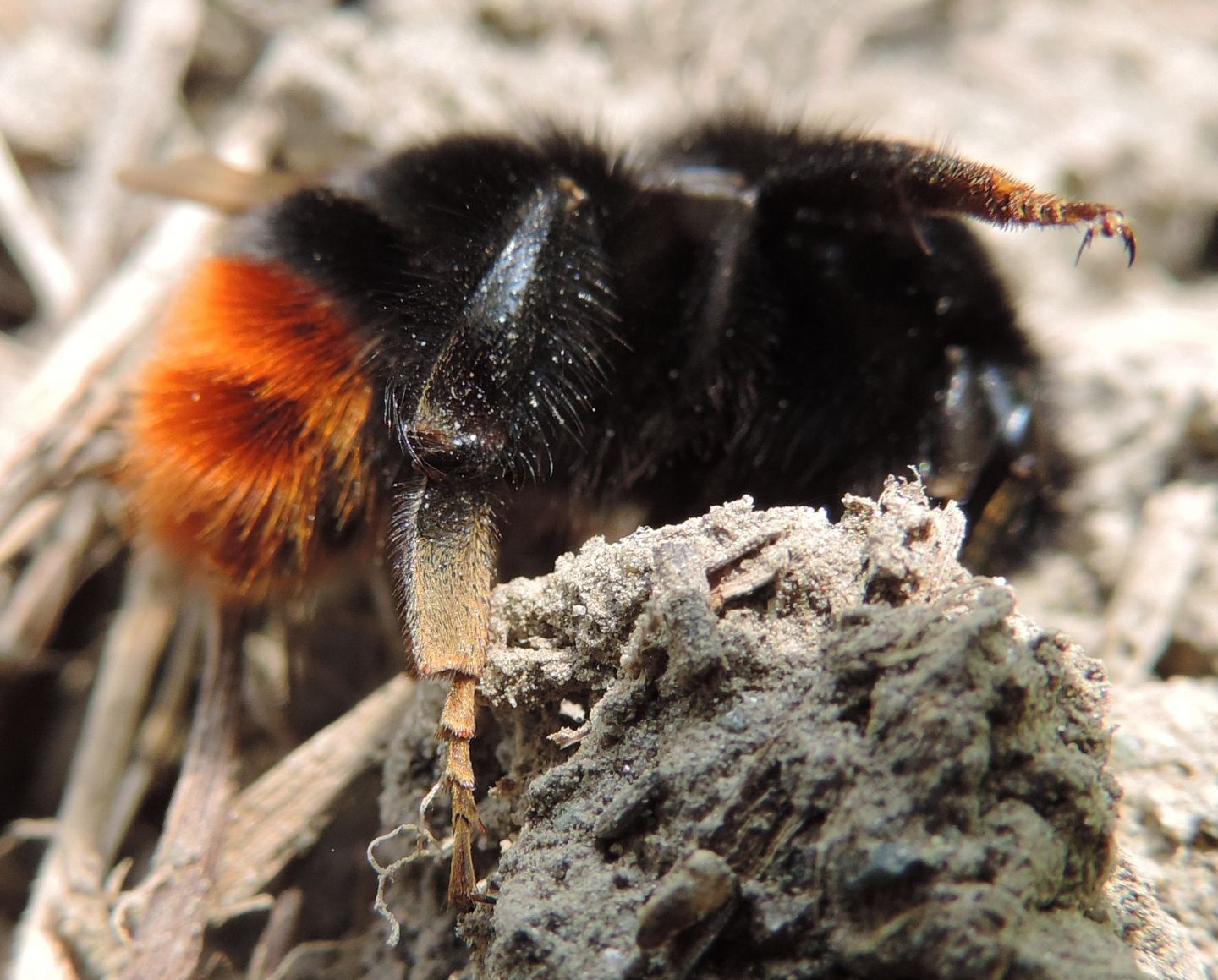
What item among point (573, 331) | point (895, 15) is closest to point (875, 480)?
point (573, 331)

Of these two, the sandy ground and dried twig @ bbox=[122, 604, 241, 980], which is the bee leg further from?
dried twig @ bbox=[122, 604, 241, 980]

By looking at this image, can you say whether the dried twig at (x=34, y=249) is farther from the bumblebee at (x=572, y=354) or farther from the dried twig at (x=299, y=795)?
the dried twig at (x=299, y=795)

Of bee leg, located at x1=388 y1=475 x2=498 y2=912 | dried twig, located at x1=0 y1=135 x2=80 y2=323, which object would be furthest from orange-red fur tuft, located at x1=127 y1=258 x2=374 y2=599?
dried twig, located at x1=0 y1=135 x2=80 y2=323

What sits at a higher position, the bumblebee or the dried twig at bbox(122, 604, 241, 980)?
the bumblebee

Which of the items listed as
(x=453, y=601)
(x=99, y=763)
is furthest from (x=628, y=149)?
(x=99, y=763)

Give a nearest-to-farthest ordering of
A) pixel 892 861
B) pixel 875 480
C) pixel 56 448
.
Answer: pixel 892 861 → pixel 875 480 → pixel 56 448

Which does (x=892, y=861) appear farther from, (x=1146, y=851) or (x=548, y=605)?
(x=1146, y=851)
